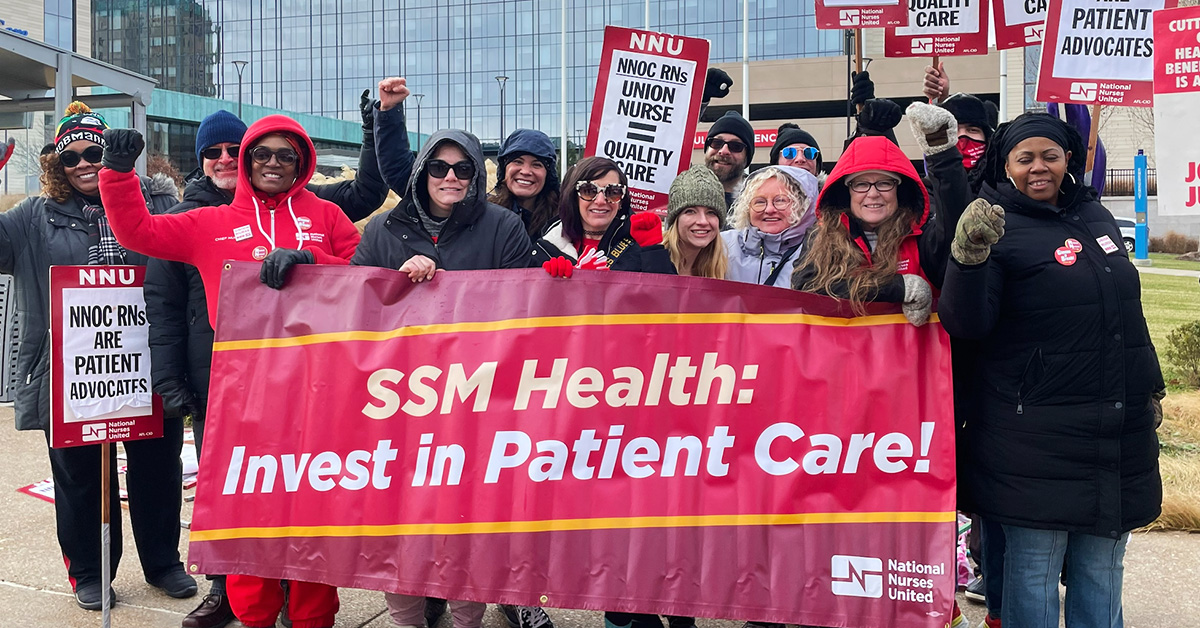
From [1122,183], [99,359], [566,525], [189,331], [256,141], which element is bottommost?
[566,525]

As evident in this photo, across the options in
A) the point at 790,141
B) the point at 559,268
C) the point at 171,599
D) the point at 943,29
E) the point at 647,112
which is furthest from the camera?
the point at 943,29

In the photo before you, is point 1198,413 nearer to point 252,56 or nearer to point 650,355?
point 650,355

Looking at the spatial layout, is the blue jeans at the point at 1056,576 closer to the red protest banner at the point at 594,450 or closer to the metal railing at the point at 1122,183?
the red protest banner at the point at 594,450

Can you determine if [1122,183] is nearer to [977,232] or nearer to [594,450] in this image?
[977,232]

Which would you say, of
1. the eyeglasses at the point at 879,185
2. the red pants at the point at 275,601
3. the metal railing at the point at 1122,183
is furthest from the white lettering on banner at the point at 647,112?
the metal railing at the point at 1122,183

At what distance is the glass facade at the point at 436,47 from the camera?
74375 mm

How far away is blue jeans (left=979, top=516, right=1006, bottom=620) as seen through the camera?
A: 4.07 metres

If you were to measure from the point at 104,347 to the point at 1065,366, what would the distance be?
12.4ft

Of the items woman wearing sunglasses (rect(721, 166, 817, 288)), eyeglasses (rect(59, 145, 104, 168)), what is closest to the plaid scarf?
eyeglasses (rect(59, 145, 104, 168))

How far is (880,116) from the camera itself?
434 cm

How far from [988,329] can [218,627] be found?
11.2ft

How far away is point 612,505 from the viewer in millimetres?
3498

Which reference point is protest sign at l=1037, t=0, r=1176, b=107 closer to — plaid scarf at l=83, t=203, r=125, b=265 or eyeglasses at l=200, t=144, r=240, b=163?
eyeglasses at l=200, t=144, r=240, b=163

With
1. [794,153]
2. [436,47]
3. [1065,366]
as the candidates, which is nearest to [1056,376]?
[1065,366]
